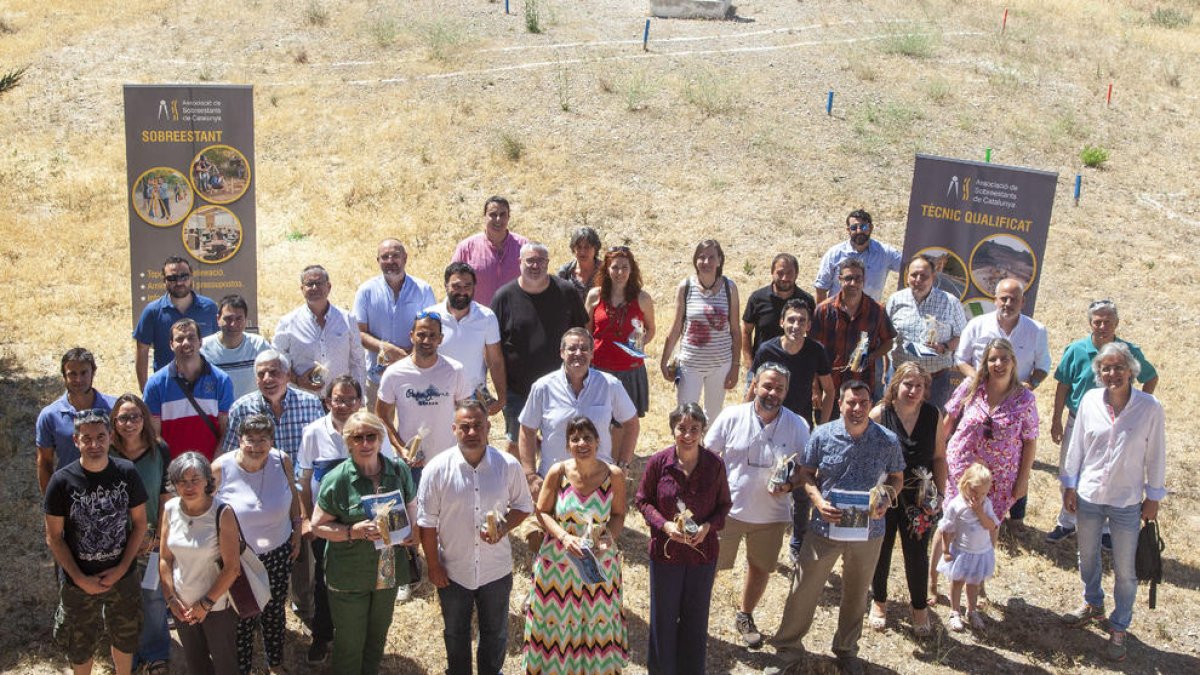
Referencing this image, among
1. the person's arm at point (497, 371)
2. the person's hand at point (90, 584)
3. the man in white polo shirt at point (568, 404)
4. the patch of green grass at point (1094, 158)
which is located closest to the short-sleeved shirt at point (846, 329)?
the man in white polo shirt at point (568, 404)

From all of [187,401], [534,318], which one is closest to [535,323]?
[534,318]

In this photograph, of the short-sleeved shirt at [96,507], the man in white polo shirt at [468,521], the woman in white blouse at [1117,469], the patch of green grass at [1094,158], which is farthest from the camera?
the patch of green grass at [1094,158]

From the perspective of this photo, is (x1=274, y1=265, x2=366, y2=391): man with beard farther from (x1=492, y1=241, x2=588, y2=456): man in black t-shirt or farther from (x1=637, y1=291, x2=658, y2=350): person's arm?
(x1=637, y1=291, x2=658, y2=350): person's arm

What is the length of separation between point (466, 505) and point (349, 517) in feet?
1.96

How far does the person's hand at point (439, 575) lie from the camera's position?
230 inches

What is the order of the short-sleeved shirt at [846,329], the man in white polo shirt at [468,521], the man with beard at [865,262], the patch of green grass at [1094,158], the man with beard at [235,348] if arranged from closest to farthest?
the man in white polo shirt at [468,521]
the man with beard at [235,348]
the short-sleeved shirt at [846,329]
the man with beard at [865,262]
the patch of green grass at [1094,158]

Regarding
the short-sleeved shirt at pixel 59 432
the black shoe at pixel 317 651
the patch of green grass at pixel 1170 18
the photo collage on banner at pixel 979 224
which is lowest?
the black shoe at pixel 317 651

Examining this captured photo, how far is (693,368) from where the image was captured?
841cm

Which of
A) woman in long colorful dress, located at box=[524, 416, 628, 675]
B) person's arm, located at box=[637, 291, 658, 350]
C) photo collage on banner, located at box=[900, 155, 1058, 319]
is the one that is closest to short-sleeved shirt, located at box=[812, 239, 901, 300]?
photo collage on banner, located at box=[900, 155, 1058, 319]

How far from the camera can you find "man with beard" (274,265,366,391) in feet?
25.2

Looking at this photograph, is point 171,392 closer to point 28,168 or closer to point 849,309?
point 849,309

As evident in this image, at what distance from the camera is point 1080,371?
26.9 feet

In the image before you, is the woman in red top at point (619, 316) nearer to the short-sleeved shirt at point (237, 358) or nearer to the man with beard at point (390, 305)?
the man with beard at point (390, 305)

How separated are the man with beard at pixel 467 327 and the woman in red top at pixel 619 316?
833mm
